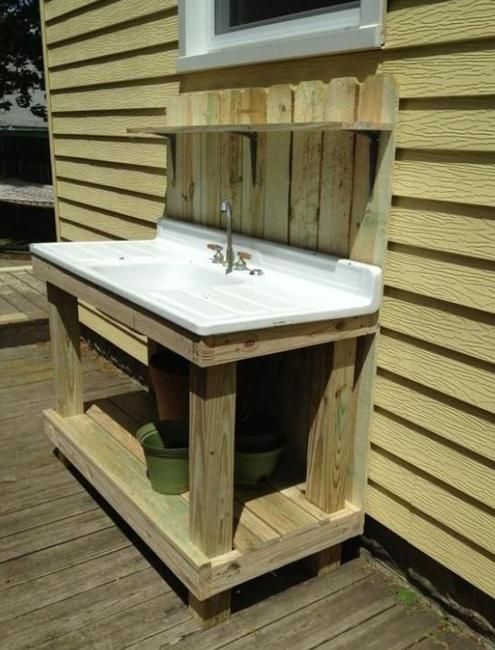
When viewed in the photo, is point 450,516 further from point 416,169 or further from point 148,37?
point 148,37

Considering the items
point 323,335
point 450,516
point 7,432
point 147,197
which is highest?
point 147,197

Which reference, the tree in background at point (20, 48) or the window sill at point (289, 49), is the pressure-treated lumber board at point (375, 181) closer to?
the window sill at point (289, 49)

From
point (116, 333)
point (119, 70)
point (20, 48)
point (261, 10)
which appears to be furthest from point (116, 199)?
point (20, 48)

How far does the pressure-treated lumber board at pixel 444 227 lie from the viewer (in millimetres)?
1760

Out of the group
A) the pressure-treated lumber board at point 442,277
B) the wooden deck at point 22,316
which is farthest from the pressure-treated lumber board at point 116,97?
the pressure-treated lumber board at point 442,277

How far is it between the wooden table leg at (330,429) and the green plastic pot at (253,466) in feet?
0.51

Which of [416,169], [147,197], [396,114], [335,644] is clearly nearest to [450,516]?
[335,644]

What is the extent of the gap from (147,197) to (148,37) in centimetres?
77

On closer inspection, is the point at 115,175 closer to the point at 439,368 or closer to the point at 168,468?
the point at 168,468

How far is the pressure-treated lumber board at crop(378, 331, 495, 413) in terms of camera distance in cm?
183

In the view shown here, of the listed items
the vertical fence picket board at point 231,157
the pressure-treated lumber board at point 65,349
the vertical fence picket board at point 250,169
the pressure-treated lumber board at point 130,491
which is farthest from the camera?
the pressure-treated lumber board at point 65,349

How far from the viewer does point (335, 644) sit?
6.51ft

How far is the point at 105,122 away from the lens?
3.79 metres

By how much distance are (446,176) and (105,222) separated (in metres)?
2.63
